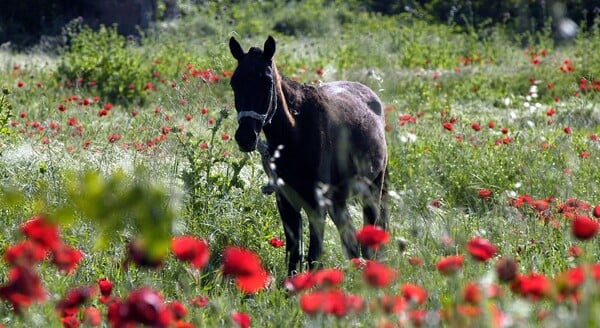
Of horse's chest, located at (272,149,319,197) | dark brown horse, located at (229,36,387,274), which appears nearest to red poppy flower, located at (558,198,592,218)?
dark brown horse, located at (229,36,387,274)

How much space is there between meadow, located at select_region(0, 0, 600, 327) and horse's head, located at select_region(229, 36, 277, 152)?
19.2 inches

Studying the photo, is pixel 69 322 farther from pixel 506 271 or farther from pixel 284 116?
pixel 284 116

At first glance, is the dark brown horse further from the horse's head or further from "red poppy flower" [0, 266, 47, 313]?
"red poppy flower" [0, 266, 47, 313]

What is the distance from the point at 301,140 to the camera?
16.9 ft

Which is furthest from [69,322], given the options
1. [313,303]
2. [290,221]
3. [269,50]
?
[290,221]

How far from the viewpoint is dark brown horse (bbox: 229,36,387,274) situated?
472 cm

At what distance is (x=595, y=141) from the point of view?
7.14m

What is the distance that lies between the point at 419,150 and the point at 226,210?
8.53 ft

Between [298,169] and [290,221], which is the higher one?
[298,169]

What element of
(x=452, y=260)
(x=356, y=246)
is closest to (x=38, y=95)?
→ (x=356, y=246)

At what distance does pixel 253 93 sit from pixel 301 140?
1.85 ft

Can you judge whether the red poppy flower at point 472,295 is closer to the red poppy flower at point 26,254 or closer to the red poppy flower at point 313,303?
the red poppy flower at point 313,303

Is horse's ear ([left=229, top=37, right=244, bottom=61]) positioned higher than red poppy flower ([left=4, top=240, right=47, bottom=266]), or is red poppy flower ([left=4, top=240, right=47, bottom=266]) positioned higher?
red poppy flower ([left=4, top=240, right=47, bottom=266])

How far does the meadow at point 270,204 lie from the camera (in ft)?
7.05
